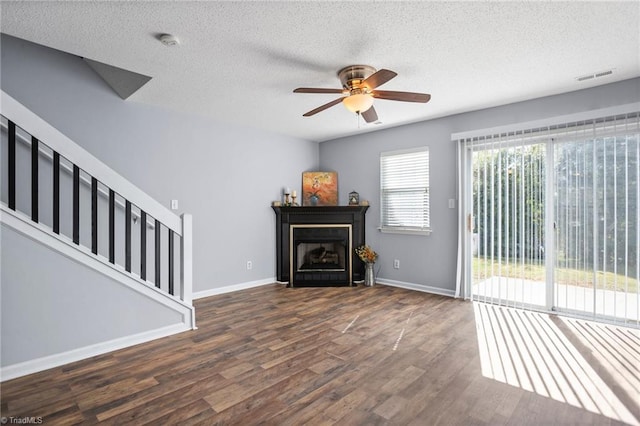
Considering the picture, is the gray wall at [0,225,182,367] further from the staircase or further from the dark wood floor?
the dark wood floor

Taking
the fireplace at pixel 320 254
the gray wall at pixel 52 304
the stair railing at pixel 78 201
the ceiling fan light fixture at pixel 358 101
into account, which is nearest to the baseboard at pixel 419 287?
the fireplace at pixel 320 254

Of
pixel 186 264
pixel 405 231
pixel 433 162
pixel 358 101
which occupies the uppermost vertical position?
pixel 358 101

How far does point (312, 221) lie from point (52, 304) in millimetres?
3333

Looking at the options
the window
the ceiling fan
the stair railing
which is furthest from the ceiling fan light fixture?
the window

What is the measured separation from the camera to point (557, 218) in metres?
3.53

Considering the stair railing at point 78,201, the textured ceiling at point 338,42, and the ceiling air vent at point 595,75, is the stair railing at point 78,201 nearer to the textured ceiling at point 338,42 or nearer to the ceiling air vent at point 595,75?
the textured ceiling at point 338,42

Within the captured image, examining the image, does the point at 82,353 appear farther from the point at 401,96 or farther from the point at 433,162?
the point at 433,162

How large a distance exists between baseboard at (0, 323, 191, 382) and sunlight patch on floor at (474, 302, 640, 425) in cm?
271

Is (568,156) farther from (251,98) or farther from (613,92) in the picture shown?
(251,98)

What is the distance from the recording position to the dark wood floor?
1.84 m

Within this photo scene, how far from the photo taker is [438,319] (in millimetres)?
3422

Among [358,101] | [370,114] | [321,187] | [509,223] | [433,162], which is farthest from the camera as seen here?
[321,187]

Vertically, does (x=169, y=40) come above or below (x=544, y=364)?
above

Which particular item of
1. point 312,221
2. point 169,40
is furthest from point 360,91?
point 312,221
